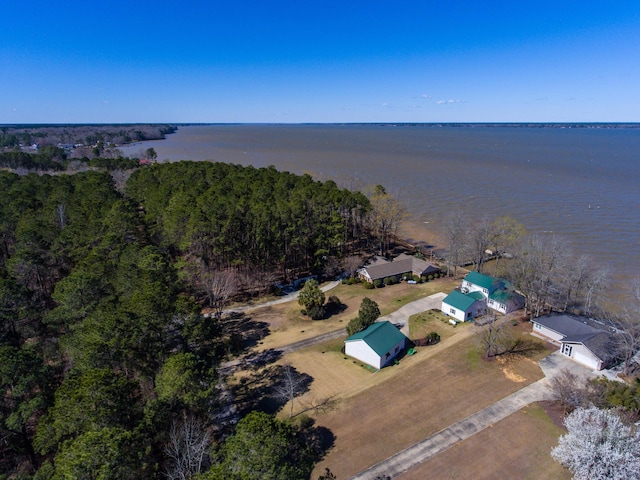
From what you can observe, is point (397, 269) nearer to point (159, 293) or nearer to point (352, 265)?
point (352, 265)

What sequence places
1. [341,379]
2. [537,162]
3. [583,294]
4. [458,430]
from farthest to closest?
[537,162]
[583,294]
[341,379]
[458,430]

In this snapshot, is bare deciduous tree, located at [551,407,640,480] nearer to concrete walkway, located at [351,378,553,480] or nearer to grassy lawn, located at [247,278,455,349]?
concrete walkway, located at [351,378,553,480]

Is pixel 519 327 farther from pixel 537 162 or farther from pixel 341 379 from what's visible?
pixel 537 162

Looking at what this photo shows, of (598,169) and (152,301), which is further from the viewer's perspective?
(598,169)

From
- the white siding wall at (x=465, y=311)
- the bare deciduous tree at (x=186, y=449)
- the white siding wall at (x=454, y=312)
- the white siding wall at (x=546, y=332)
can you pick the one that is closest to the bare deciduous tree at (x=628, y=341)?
the white siding wall at (x=546, y=332)

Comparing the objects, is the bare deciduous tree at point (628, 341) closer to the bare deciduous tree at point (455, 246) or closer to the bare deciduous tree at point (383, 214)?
the bare deciduous tree at point (455, 246)

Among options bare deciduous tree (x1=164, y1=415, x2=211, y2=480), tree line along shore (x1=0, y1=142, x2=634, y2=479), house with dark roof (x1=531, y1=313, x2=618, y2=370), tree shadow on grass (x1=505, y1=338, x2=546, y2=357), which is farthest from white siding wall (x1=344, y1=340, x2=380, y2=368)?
house with dark roof (x1=531, y1=313, x2=618, y2=370)

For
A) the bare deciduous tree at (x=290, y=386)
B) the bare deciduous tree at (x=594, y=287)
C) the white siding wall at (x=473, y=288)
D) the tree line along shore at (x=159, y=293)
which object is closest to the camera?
the tree line along shore at (x=159, y=293)

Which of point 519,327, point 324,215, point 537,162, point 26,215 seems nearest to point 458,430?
point 519,327
